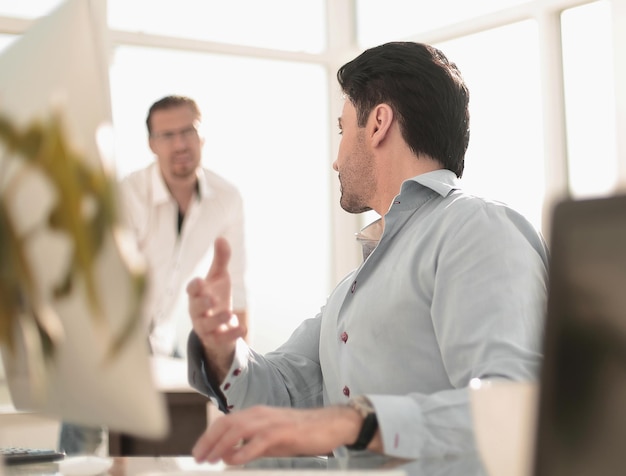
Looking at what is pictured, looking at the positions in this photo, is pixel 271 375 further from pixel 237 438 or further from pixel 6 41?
pixel 6 41

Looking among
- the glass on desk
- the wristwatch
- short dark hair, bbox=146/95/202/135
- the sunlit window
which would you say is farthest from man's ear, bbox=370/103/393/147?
the sunlit window

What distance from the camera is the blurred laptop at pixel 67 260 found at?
0.55 m

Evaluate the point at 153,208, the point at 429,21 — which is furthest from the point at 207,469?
the point at 429,21

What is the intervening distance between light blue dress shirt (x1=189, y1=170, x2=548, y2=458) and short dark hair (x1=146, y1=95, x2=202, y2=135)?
2441 millimetres

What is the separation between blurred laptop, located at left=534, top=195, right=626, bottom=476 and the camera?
467 millimetres

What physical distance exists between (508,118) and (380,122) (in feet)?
7.50

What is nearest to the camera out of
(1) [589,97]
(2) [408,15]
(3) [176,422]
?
(3) [176,422]

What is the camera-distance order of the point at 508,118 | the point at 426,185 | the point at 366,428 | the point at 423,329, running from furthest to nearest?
the point at 508,118
the point at 426,185
the point at 423,329
the point at 366,428

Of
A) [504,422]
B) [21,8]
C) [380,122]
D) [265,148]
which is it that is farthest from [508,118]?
[504,422]

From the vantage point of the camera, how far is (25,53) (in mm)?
610

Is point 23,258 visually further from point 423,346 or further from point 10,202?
point 423,346

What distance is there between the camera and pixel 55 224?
566 millimetres

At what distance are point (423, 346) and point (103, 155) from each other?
1066 millimetres

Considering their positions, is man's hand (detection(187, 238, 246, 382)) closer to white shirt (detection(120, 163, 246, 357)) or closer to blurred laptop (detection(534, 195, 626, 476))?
A: blurred laptop (detection(534, 195, 626, 476))
